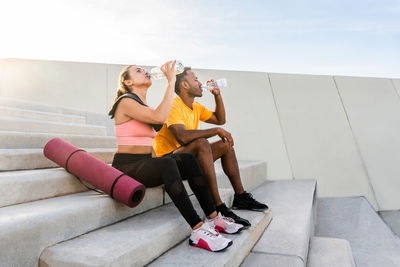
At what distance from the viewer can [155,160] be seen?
1.45 m

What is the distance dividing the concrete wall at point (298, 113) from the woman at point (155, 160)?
2532 millimetres

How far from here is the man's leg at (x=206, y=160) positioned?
1626 millimetres

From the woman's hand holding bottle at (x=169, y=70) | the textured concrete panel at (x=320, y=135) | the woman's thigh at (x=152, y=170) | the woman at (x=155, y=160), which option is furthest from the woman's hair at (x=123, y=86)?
Result: the textured concrete panel at (x=320, y=135)

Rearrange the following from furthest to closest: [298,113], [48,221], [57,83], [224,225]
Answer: [298,113], [57,83], [224,225], [48,221]

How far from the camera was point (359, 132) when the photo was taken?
160 inches

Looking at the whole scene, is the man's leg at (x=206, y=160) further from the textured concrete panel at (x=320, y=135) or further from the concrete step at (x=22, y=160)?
the textured concrete panel at (x=320, y=135)

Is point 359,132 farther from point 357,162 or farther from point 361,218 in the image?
point 361,218

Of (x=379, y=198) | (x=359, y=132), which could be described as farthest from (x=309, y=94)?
(x=379, y=198)

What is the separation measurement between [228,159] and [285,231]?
1.73 feet

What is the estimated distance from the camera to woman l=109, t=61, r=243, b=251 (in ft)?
4.49

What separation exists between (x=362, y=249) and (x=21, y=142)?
256 cm

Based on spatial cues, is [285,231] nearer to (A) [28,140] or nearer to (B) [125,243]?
(B) [125,243]

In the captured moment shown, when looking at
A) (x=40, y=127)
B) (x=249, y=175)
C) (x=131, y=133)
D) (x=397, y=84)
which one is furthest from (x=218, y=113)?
(x=397, y=84)

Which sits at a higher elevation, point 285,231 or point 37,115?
point 37,115
